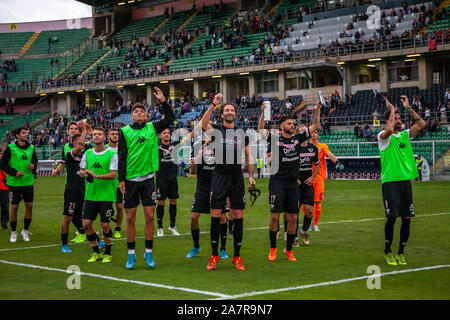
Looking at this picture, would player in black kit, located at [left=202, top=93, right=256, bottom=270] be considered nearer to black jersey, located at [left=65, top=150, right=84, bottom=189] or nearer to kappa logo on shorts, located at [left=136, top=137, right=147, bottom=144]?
kappa logo on shorts, located at [left=136, top=137, right=147, bottom=144]

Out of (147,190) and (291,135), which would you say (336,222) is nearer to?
(291,135)

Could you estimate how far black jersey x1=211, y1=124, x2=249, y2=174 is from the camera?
29.7 feet

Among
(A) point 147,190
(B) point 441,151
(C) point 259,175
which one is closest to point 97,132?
(A) point 147,190

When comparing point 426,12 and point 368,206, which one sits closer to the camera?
point 368,206

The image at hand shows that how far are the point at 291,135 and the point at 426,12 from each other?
40.3 metres

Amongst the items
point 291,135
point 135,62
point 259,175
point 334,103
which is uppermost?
point 135,62

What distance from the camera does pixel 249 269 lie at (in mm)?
8781

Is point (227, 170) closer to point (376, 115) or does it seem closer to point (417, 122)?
point (417, 122)

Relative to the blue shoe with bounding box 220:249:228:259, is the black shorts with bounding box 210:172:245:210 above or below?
above

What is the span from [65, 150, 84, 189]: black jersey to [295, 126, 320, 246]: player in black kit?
4.50m

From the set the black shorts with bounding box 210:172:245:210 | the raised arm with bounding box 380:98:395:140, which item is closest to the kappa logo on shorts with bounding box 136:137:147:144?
the black shorts with bounding box 210:172:245:210

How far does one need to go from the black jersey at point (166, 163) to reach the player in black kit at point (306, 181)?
3163mm

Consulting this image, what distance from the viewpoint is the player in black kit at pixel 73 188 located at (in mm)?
10805
